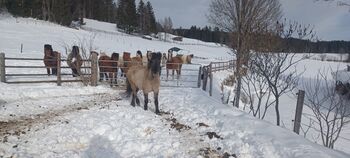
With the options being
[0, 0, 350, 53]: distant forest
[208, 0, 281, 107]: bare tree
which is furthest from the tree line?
[208, 0, 281, 107]: bare tree

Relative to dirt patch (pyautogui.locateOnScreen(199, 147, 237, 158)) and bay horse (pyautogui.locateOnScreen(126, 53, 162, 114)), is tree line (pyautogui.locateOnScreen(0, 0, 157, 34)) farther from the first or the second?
dirt patch (pyautogui.locateOnScreen(199, 147, 237, 158))

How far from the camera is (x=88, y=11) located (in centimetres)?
8544

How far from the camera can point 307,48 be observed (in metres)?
15.0

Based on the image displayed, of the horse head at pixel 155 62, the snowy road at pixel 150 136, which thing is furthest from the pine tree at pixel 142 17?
the snowy road at pixel 150 136

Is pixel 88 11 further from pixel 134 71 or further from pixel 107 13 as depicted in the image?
pixel 134 71

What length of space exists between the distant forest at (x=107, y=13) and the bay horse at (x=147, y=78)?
6549 millimetres

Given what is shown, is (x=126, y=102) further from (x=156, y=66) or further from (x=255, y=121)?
(x=255, y=121)

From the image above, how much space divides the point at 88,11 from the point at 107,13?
8337 millimetres

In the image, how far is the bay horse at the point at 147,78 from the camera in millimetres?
9984

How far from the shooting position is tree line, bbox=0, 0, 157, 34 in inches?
2034

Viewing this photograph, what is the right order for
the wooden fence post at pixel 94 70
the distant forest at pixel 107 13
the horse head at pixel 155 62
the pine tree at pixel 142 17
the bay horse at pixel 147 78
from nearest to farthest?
1. the horse head at pixel 155 62
2. the bay horse at pixel 147 78
3. the wooden fence post at pixel 94 70
4. the distant forest at pixel 107 13
5. the pine tree at pixel 142 17

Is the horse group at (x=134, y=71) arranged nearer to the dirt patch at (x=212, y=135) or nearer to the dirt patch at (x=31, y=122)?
the dirt patch at (x=31, y=122)

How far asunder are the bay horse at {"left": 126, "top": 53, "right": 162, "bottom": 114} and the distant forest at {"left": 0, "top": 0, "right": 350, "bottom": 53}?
21.5 ft

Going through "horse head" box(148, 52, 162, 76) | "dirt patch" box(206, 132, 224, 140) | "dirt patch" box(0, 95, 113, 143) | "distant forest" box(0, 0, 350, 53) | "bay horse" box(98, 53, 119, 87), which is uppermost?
"distant forest" box(0, 0, 350, 53)
